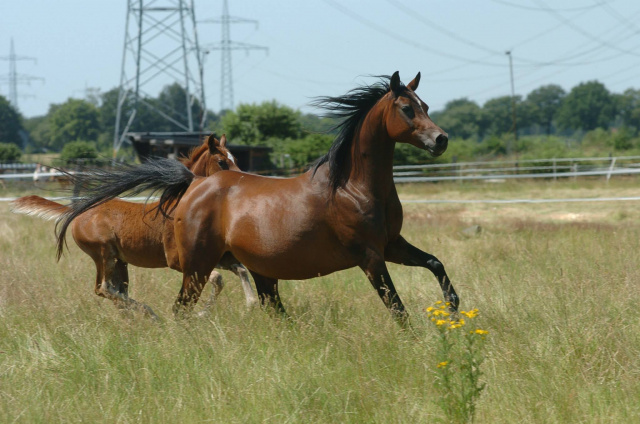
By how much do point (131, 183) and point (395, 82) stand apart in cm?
286

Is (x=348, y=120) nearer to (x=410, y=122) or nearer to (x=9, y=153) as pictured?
(x=410, y=122)

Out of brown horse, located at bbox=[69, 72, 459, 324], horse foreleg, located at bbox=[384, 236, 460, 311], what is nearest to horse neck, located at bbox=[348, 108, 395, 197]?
brown horse, located at bbox=[69, 72, 459, 324]

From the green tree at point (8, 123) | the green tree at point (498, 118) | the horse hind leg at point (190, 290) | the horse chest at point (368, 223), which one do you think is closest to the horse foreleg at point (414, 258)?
the horse chest at point (368, 223)

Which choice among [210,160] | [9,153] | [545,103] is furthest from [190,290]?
[545,103]

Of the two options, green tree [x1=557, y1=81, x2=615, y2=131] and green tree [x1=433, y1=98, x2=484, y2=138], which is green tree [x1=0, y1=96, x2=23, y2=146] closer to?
green tree [x1=433, y1=98, x2=484, y2=138]

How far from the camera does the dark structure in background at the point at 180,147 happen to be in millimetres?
31100

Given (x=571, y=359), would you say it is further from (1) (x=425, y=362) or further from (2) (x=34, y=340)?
(2) (x=34, y=340)

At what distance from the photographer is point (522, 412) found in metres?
4.01

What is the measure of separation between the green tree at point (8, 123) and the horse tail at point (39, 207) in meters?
81.1

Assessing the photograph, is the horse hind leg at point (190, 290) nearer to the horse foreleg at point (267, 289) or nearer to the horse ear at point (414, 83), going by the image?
the horse foreleg at point (267, 289)

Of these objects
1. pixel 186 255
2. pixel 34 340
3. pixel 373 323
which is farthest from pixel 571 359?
pixel 34 340

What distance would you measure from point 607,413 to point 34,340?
418 centimetres

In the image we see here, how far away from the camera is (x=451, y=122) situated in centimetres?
10806

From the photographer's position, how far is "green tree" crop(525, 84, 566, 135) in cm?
12136
